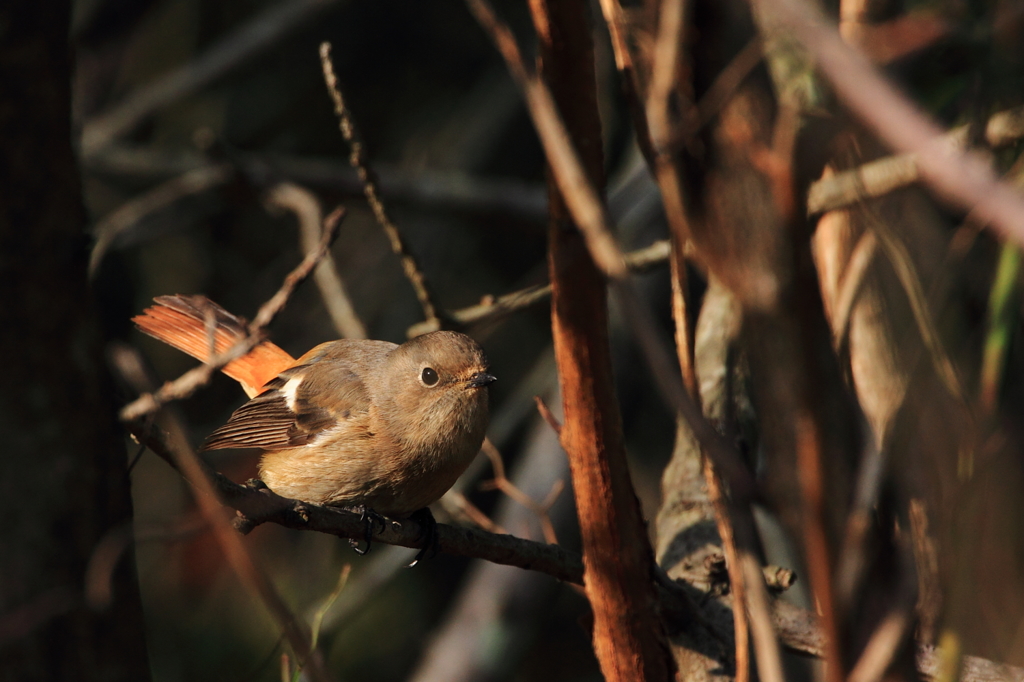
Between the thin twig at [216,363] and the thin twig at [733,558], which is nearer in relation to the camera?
the thin twig at [733,558]

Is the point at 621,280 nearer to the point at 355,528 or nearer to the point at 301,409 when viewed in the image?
the point at 355,528

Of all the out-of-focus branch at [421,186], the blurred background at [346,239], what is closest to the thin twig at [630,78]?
the blurred background at [346,239]

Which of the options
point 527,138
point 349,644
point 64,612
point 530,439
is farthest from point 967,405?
point 527,138

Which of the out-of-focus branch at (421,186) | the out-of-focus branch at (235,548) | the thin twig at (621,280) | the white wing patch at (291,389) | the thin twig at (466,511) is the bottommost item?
the out-of-focus branch at (235,548)

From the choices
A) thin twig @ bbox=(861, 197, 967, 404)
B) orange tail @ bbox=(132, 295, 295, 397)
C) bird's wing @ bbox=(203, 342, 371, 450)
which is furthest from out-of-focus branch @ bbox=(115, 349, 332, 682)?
orange tail @ bbox=(132, 295, 295, 397)

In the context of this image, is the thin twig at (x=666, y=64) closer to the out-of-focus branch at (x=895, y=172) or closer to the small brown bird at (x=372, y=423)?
the out-of-focus branch at (x=895, y=172)

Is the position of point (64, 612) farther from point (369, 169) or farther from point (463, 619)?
point (463, 619)

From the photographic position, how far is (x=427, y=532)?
11.3ft

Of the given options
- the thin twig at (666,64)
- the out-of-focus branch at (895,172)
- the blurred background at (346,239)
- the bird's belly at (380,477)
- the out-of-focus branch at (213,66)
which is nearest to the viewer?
the thin twig at (666,64)

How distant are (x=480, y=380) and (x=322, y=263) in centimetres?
107

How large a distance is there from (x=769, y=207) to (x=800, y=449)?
29cm

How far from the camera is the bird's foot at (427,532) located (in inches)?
132

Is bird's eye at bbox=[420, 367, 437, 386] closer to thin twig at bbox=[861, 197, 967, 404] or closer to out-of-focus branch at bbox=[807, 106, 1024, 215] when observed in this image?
out-of-focus branch at bbox=[807, 106, 1024, 215]

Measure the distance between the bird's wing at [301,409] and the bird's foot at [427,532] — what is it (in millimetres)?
410
